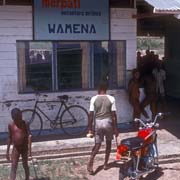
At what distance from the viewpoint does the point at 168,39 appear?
19.9 meters

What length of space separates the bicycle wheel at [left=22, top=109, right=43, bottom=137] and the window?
586 mm

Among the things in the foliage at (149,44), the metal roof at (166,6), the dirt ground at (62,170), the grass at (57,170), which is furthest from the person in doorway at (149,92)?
the foliage at (149,44)

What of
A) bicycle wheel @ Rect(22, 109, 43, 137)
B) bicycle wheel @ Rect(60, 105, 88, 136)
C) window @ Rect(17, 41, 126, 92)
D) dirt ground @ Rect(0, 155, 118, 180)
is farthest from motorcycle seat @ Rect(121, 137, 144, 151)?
window @ Rect(17, 41, 126, 92)

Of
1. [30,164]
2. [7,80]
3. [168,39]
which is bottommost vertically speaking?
[30,164]

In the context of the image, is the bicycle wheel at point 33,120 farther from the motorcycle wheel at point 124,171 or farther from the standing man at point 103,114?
the motorcycle wheel at point 124,171

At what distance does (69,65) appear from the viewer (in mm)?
12727

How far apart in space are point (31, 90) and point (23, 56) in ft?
2.83

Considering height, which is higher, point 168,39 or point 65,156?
point 168,39

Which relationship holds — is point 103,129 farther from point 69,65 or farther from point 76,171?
point 69,65

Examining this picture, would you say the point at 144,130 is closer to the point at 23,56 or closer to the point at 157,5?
the point at 157,5

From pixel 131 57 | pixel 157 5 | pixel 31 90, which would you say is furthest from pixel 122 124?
pixel 157 5

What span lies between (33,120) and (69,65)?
1682 millimetres

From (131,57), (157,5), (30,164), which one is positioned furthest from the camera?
(131,57)

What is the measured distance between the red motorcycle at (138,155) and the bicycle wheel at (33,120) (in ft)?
12.4
